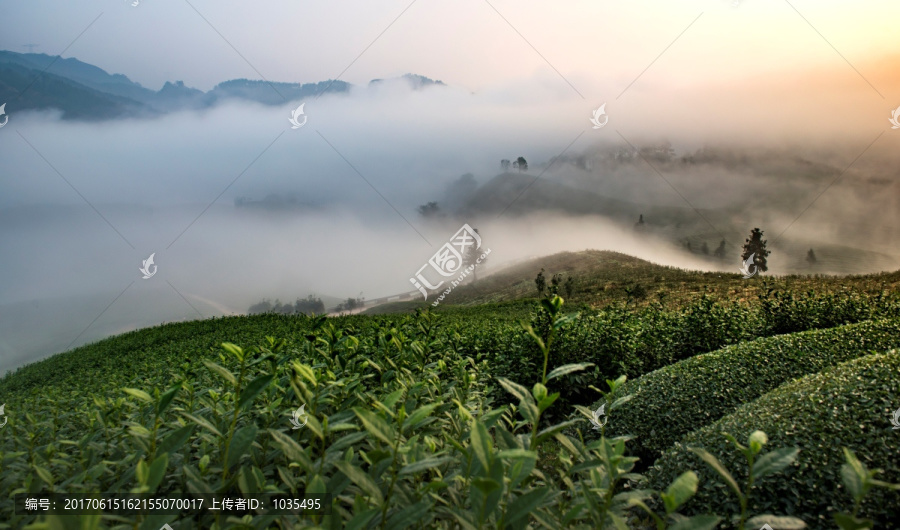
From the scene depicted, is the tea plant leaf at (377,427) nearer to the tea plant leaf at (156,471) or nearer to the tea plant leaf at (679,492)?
the tea plant leaf at (156,471)

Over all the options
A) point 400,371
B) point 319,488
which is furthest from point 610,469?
point 400,371

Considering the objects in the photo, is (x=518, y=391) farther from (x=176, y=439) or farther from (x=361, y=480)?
(x=176, y=439)

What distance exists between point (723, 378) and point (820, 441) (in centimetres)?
200

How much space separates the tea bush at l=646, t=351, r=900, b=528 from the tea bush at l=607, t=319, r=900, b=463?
93cm

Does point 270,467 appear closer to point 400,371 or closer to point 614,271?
point 400,371

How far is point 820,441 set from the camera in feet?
9.05

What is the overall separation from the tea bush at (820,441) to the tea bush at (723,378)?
932 mm

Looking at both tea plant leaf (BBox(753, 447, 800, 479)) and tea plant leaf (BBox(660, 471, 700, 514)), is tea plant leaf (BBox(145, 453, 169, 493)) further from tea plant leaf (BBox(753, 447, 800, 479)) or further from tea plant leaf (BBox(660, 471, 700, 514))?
tea plant leaf (BBox(753, 447, 800, 479))

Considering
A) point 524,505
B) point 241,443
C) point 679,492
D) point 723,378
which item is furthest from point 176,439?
point 723,378

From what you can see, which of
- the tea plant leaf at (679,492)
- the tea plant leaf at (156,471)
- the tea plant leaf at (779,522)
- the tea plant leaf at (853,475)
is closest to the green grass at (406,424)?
the tea plant leaf at (156,471)

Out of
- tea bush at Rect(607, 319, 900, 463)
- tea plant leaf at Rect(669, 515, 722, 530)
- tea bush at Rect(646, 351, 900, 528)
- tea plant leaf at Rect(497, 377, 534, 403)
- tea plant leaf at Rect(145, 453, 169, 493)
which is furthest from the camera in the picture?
tea bush at Rect(607, 319, 900, 463)

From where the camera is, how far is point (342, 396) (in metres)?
2.13

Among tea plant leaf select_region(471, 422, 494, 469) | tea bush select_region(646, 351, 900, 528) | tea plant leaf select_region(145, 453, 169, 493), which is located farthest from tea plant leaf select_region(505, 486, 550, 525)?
tea bush select_region(646, 351, 900, 528)

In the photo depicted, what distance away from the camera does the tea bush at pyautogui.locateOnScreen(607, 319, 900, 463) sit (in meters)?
4.40
